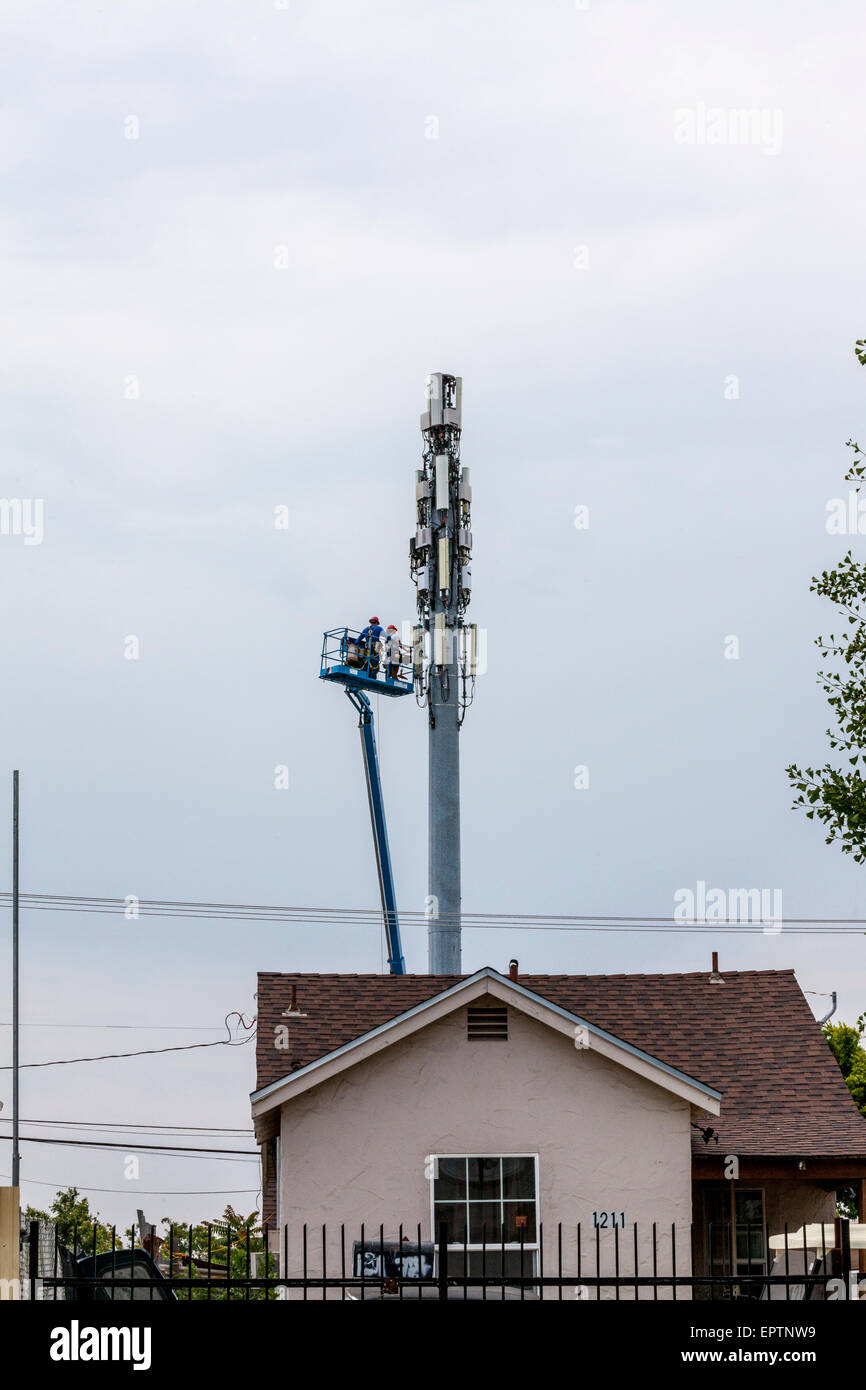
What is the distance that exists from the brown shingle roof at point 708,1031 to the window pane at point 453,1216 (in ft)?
8.98

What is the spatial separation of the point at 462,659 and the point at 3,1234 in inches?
2062

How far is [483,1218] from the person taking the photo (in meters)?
24.8

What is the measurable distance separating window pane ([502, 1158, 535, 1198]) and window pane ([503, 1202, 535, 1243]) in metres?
0.15

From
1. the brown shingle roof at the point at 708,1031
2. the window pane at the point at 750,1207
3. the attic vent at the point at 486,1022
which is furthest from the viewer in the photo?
the window pane at the point at 750,1207

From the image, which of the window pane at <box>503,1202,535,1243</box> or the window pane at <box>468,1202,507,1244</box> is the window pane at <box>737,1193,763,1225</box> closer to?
the window pane at <box>503,1202,535,1243</box>

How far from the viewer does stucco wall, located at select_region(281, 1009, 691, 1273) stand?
25094mm

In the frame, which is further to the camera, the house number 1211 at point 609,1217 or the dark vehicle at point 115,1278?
the house number 1211 at point 609,1217

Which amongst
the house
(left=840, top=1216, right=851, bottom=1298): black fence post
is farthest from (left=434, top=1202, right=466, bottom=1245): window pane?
(left=840, top=1216, right=851, bottom=1298): black fence post

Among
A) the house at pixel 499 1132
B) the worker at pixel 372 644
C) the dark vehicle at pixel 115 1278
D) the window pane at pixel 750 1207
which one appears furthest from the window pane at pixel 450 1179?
the worker at pixel 372 644

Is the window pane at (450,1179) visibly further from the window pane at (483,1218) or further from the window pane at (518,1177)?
the window pane at (518,1177)

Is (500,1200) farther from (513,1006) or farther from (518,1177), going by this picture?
(513,1006)

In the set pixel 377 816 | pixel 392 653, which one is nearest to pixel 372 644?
pixel 392 653

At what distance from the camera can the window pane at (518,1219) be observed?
24.6 meters
